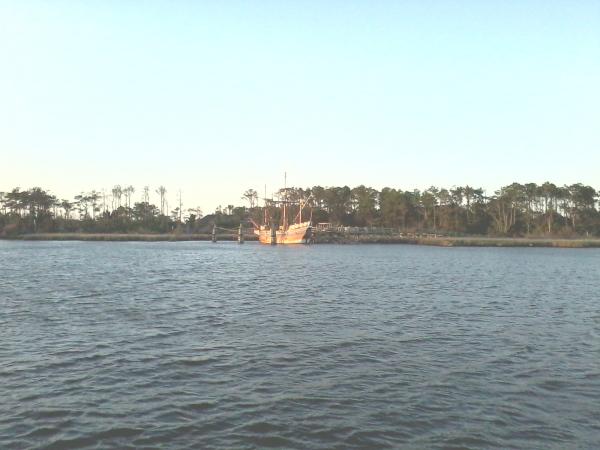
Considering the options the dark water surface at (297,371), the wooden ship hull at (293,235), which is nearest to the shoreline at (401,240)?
the wooden ship hull at (293,235)

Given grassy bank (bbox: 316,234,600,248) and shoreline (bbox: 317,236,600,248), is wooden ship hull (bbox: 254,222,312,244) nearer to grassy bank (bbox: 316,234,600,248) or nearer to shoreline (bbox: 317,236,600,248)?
grassy bank (bbox: 316,234,600,248)

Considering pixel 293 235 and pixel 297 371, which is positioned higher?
pixel 293 235

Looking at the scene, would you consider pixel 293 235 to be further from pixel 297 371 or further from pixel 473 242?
pixel 297 371

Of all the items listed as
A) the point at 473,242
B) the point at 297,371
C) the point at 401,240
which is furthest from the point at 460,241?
the point at 297,371

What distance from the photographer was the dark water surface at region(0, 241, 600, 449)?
1120cm

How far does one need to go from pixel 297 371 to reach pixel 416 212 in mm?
158385

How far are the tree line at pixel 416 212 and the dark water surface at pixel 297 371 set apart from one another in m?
131

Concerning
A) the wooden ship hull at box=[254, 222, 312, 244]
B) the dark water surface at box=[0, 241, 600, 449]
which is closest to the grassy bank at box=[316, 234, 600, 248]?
the wooden ship hull at box=[254, 222, 312, 244]

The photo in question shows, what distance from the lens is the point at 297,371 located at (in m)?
15.8

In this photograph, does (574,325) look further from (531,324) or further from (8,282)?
(8,282)

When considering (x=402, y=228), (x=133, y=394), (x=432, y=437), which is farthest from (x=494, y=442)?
(x=402, y=228)

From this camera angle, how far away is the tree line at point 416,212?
15575 centimetres

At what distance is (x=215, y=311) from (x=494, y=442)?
17.9m

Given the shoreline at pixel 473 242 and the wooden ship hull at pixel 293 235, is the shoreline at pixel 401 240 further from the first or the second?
the wooden ship hull at pixel 293 235
